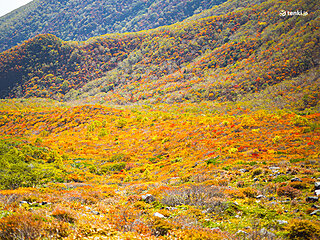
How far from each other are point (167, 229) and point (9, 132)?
49.3 m

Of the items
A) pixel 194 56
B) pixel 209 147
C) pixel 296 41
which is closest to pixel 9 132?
pixel 209 147

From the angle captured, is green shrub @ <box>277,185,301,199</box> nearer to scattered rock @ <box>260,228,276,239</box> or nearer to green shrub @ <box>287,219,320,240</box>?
green shrub @ <box>287,219,320,240</box>

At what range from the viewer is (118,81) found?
84875 millimetres

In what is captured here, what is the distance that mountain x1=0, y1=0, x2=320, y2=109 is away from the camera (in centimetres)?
4925

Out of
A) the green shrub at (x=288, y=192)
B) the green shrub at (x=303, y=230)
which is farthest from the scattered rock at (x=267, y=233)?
the green shrub at (x=288, y=192)

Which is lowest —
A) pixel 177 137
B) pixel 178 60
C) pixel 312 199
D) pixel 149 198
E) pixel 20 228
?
pixel 177 137

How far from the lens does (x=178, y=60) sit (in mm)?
81375

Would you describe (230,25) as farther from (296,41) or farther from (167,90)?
(167,90)

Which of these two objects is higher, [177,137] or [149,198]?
[149,198]

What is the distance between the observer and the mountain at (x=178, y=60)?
1939 inches

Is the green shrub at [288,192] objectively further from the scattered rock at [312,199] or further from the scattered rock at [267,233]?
the scattered rock at [267,233]

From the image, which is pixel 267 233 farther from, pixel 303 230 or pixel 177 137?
pixel 177 137

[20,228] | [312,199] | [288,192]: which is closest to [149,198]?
[20,228]

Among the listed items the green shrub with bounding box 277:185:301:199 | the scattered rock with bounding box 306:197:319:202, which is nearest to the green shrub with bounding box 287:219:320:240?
the scattered rock with bounding box 306:197:319:202
